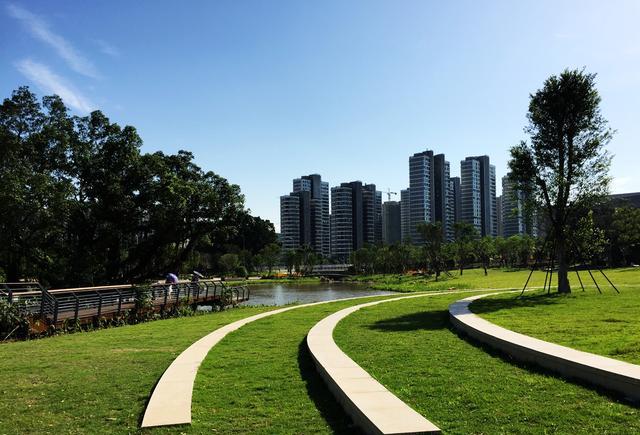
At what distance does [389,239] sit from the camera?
150m

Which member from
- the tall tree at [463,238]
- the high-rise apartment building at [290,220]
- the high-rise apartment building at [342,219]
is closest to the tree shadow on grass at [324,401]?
the tall tree at [463,238]

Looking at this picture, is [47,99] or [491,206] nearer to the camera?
[47,99]

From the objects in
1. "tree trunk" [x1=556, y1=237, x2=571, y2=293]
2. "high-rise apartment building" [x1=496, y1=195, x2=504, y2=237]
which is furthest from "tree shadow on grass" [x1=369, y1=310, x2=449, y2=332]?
"high-rise apartment building" [x1=496, y1=195, x2=504, y2=237]

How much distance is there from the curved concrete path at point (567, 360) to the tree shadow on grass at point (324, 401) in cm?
320

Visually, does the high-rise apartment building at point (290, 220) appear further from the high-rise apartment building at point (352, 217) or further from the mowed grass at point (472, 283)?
the mowed grass at point (472, 283)

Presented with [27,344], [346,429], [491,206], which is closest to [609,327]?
[346,429]

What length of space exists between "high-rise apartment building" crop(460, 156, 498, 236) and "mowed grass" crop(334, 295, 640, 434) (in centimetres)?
12192

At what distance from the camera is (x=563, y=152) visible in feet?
69.4

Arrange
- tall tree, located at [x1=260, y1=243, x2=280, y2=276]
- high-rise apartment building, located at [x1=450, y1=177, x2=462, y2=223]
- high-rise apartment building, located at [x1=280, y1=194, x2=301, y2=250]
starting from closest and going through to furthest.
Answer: tall tree, located at [x1=260, y1=243, x2=280, y2=276] → high-rise apartment building, located at [x1=450, y1=177, x2=462, y2=223] → high-rise apartment building, located at [x1=280, y1=194, x2=301, y2=250]

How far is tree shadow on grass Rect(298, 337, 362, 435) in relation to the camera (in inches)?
219

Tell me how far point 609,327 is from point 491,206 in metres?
128

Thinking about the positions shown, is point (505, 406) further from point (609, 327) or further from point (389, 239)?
point (389, 239)

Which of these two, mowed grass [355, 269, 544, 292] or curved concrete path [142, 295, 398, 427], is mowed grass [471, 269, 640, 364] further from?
mowed grass [355, 269, 544, 292]

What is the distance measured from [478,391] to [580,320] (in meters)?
6.42
